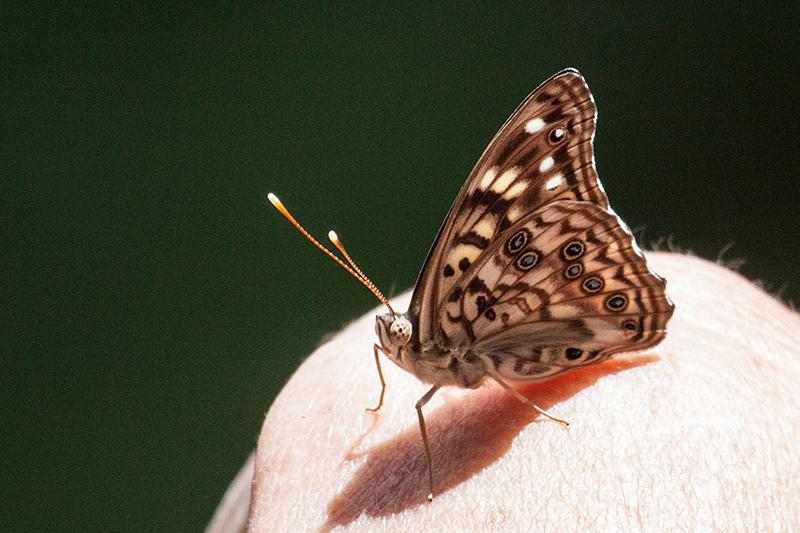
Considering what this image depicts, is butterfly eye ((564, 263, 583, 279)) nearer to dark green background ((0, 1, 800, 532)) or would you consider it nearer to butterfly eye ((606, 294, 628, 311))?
butterfly eye ((606, 294, 628, 311))

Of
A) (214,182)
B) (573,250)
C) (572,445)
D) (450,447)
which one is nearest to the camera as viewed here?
(572,445)

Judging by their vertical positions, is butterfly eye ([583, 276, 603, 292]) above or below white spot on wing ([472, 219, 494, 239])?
below

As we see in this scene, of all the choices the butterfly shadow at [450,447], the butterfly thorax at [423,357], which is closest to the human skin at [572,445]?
the butterfly shadow at [450,447]

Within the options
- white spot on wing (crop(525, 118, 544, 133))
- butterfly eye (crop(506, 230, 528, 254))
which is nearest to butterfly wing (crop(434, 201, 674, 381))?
butterfly eye (crop(506, 230, 528, 254))

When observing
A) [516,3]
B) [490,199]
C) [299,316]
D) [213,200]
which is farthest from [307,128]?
[490,199]

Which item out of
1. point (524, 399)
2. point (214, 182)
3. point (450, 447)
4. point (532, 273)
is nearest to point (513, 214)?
point (532, 273)

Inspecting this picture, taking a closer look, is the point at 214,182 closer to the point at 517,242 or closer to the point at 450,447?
the point at 517,242

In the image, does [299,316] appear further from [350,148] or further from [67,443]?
[67,443]
